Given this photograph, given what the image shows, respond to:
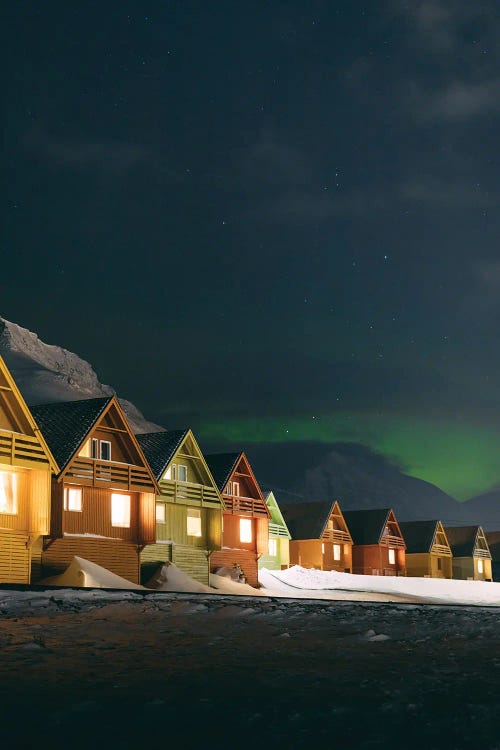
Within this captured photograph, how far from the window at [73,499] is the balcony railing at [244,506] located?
14619 mm

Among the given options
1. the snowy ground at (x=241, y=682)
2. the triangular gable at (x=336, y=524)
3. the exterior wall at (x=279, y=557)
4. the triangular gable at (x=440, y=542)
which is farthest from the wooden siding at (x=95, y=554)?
the triangular gable at (x=440, y=542)

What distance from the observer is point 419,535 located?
279 ft

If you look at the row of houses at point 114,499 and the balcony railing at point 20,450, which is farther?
the row of houses at point 114,499

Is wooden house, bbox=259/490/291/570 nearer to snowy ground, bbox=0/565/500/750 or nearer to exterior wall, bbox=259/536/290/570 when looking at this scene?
exterior wall, bbox=259/536/290/570

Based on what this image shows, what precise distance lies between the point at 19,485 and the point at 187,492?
47.6 feet

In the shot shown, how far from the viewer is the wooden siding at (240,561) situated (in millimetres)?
51578

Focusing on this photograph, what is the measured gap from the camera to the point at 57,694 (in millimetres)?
9141

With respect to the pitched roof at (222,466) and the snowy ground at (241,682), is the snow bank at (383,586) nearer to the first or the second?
the pitched roof at (222,466)

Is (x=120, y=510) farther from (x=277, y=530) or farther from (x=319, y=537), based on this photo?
(x=319, y=537)

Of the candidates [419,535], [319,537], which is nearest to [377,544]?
[319,537]

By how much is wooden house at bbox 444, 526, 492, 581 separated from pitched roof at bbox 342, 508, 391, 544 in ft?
39.7

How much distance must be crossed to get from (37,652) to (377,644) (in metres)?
5.04

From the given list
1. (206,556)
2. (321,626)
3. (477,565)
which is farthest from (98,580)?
(477,565)

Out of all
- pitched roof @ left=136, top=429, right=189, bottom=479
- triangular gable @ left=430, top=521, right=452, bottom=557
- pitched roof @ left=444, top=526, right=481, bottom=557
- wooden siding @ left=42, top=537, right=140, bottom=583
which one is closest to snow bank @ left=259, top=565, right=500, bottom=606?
pitched roof @ left=136, top=429, right=189, bottom=479
